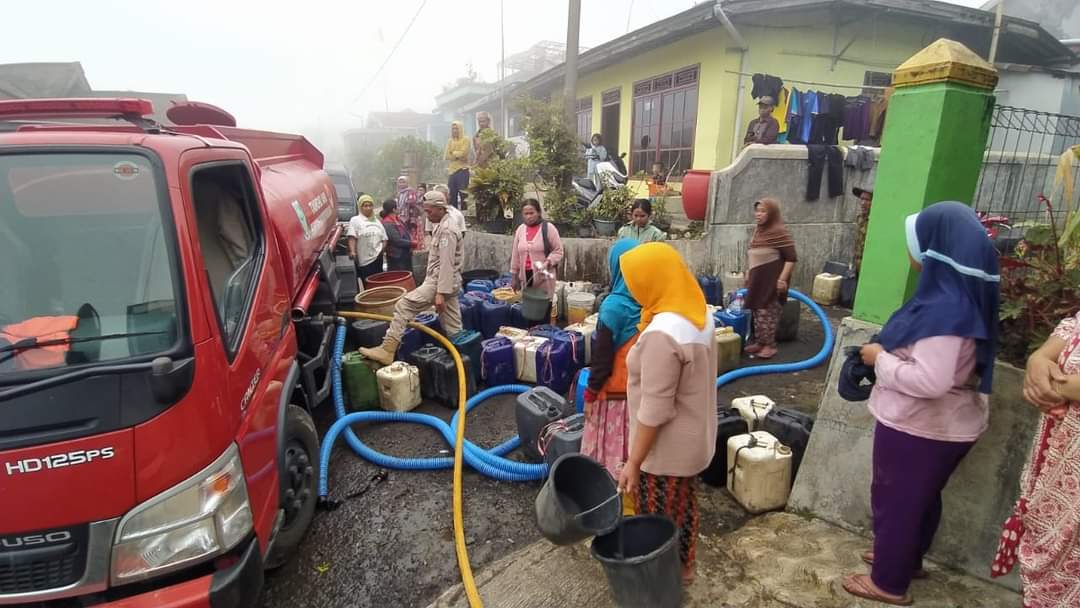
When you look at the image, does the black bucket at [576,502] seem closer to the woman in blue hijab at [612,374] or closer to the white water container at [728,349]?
the woman in blue hijab at [612,374]

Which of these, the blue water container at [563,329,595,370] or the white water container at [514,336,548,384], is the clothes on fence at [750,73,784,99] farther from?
the white water container at [514,336,548,384]

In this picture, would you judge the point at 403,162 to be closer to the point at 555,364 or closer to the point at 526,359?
the point at 526,359

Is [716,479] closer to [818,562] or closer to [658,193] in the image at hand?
[818,562]

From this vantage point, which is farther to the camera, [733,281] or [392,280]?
[733,281]

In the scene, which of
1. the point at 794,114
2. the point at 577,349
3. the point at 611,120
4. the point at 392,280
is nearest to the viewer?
the point at 577,349

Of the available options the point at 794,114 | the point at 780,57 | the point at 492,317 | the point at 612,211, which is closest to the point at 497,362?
the point at 492,317

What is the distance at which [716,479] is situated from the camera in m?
3.61

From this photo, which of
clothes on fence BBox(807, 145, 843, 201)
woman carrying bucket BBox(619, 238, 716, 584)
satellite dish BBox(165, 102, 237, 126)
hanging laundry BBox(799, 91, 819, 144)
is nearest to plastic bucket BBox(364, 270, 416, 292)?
satellite dish BBox(165, 102, 237, 126)

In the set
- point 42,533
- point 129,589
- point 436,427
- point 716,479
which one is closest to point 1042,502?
point 716,479

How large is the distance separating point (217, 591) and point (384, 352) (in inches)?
127

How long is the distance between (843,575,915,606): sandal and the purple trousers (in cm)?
3

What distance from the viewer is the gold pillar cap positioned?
2.52 meters

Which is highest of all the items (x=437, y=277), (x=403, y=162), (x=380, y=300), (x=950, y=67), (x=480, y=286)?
(x=950, y=67)

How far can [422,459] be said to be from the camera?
4.01 metres
